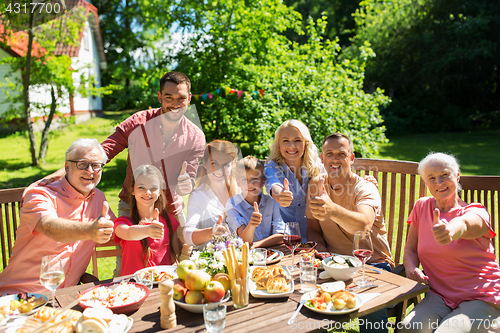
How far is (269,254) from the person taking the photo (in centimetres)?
269

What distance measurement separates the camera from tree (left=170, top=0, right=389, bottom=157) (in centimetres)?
849

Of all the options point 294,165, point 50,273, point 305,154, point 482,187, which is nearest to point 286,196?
point 294,165

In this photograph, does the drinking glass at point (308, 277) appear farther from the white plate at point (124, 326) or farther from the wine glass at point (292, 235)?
the white plate at point (124, 326)

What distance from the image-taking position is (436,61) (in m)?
17.7

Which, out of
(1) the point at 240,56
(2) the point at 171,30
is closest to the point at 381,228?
(1) the point at 240,56

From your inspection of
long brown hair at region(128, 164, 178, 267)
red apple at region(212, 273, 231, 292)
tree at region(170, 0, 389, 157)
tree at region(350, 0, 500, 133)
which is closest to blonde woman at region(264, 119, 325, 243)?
long brown hair at region(128, 164, 178, 267)

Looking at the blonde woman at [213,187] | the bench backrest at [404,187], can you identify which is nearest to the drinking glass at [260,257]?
the blonde woman at [213,187]

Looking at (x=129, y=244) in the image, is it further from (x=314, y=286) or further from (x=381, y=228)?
A: (x=381, y=228)

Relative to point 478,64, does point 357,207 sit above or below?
below

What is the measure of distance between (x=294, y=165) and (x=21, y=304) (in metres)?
2.44

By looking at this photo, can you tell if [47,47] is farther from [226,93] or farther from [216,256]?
[216,256]

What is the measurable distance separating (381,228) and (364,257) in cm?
103

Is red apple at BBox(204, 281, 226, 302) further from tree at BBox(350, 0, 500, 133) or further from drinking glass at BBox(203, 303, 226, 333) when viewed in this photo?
tree at BBox(350, 0, 500, 133)

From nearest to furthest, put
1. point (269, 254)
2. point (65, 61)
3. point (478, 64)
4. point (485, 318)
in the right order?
point (485, 318) < point (269, 254) < point (65, 61) < point (478, 64)
